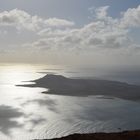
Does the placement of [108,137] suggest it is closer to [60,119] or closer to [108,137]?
[108,137]

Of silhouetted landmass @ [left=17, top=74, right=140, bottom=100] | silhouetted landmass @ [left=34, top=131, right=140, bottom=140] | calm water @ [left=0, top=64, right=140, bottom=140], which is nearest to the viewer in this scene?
silhouetted landmass @ [left=34, top=131, right=140, bottom=140]

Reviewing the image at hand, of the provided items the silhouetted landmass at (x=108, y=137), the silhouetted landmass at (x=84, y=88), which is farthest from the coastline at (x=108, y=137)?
the silhouetted landmass at (x=84, y=88)

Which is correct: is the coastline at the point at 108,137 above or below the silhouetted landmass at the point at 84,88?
above

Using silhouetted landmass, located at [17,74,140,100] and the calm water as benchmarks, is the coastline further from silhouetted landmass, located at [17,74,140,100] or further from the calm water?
silhouetted landmass, located at [17,74,140,100]

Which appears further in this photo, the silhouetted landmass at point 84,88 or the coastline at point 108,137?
the silhouetted landmass at point 84,88

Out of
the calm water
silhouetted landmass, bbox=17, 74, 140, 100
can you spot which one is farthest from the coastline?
silhouetted landmass, bbox=17, 74, 140, 100

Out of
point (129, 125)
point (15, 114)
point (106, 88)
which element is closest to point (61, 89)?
point (106, 88)

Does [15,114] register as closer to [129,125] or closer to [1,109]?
[1,109]

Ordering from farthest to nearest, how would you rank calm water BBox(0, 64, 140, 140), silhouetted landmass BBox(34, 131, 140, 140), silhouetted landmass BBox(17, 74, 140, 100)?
silhouetted landmass BBox(17, 74, 140, 100) → calm water BBox(0, 64, 140, 140) → silhouetted landmass BBox(34, 131, 140, 140)

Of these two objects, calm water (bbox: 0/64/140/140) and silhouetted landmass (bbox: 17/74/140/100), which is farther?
silhouetted landmass (bbox: 17/74/140/100)

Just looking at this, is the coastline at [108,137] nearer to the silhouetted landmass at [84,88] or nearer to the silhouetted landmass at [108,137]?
the silhouetted landmass at [108,137]

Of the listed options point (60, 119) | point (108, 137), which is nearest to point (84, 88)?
point (60, 119)
